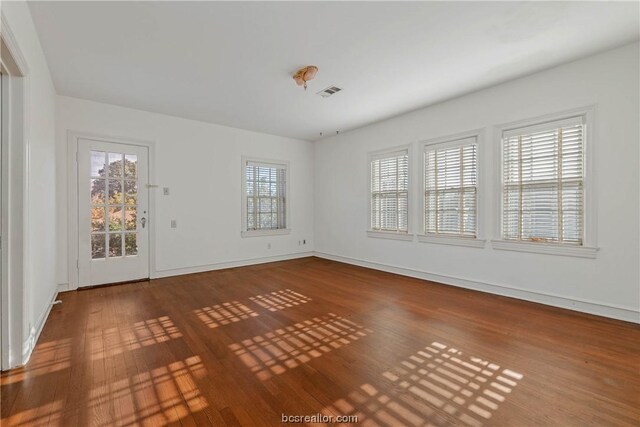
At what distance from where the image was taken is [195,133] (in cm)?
522

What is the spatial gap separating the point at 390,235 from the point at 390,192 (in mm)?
775

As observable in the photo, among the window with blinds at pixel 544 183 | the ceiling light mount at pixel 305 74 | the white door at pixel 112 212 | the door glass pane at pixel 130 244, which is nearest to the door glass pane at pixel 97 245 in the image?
the white door at pixel 112 212

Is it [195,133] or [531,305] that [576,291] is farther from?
[195,133]

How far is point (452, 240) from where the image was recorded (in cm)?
434

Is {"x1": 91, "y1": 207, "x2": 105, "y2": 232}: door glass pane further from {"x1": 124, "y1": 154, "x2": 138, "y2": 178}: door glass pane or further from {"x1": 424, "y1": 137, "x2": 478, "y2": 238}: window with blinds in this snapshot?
{"x1": 424, "y1": 137, "x2": 478, "y2": 238}: window with blinds

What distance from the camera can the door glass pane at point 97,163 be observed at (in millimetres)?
4305

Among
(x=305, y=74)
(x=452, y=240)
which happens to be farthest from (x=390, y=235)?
(x=305, y=74)

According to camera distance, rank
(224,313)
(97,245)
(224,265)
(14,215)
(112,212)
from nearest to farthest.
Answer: (14,215) < (224,313) < (97,245) < (112,212) < (224,265)

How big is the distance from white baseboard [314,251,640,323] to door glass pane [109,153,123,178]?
457cm

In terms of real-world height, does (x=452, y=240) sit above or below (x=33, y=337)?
above

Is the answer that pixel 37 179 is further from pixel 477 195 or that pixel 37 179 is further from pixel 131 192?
pixel 477 195

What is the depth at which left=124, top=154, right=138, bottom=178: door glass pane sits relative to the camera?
4.57 m

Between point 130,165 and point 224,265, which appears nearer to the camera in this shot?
point 130,165

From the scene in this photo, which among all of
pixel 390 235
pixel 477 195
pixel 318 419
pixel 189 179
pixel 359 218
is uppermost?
pixel 189 179
